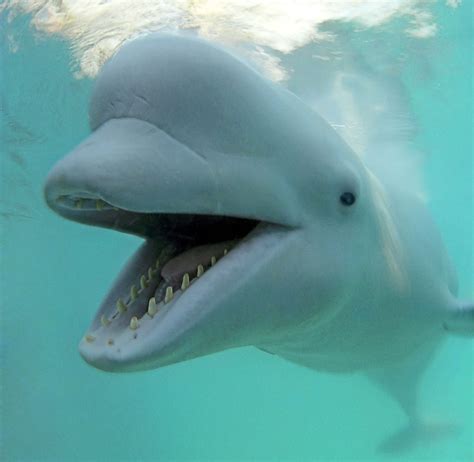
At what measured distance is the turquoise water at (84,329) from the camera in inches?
521

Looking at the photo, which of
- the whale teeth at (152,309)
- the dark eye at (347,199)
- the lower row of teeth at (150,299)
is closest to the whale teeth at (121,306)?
the lower row of teeth at (150,299)

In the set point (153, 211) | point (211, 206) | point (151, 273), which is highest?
point (153, 211)

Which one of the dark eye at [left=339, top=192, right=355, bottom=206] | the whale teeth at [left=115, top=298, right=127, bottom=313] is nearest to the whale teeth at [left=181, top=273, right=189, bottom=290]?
the whale teeth at [left=115, top=298, right=127, bottom=313]

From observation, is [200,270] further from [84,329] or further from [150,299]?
[84,329]

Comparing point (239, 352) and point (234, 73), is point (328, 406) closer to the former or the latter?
point (239, 352)

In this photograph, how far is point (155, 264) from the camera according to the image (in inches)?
142

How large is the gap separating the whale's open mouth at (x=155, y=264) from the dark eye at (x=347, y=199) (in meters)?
0.65

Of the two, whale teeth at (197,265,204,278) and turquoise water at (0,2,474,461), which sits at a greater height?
whale teeth at (197,265,204,278)

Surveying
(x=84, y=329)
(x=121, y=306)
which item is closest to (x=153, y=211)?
(x=121, y=306)

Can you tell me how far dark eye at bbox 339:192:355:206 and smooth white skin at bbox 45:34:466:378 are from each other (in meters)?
0.05

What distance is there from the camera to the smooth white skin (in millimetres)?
2713

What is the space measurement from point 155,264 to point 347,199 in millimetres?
1282

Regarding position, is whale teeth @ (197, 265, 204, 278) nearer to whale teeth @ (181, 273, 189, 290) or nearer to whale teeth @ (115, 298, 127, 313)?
whale teeth @ (181, 273, 189, 290)

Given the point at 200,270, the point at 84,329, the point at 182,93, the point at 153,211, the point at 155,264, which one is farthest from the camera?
the point at 84,329
